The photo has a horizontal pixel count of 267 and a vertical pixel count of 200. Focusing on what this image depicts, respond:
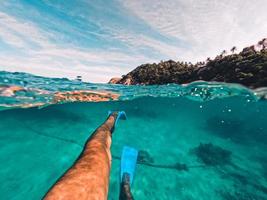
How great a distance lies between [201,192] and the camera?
11.0 meters

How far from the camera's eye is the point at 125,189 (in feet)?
18.6

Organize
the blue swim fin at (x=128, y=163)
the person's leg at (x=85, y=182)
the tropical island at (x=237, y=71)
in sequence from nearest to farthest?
1. the person's leg at (x=85, y=182)
2. the blue swim fin at (x=128, y=163)
3. the tropical island at (x=237, y=71)

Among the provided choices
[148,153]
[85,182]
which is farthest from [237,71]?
[85,182]

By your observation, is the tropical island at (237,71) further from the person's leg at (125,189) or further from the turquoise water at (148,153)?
Result: the person's leg at (125,189)

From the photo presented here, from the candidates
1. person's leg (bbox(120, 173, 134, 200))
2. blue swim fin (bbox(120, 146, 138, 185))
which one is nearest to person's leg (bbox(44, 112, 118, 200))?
person's leg (bbox(120, 173, 134, 200))

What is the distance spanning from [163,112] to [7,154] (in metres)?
26.3

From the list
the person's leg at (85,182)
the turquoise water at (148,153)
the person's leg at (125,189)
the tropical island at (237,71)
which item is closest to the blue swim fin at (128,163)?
the person's leg at (125,189)

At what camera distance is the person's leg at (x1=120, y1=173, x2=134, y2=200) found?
551 cm

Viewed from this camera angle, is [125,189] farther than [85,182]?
Yes

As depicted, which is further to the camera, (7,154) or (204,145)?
(204,145)

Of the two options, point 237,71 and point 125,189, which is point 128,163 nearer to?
point 125,189

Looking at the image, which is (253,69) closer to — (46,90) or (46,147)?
(46,90)

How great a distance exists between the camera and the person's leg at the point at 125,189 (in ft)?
18.1

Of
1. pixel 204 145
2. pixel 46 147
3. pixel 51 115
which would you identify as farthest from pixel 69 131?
pixel 204 145
